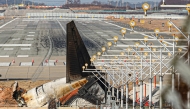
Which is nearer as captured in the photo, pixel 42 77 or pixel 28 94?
pixel 28 94

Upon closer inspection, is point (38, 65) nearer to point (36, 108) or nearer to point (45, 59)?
point (45, 59)

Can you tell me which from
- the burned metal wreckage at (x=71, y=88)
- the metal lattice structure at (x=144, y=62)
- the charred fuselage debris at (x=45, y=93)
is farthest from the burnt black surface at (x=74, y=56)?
the charred fuselage debris at (x=45, y=93)

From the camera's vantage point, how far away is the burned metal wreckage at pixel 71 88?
111ft

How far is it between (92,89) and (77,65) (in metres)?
6.22

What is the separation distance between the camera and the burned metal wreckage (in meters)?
33.8

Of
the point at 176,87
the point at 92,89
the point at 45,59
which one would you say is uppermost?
the point at 176,87

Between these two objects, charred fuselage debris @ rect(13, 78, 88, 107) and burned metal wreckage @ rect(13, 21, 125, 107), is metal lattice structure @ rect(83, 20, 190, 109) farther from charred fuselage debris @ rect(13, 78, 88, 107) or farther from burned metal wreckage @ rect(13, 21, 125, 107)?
charred fuselage debris @ rect(13, 78, 88, 107)

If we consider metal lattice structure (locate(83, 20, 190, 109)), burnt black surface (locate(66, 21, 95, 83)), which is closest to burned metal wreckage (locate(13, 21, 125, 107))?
burnt black surface (locate(66, 21, 95, 83))

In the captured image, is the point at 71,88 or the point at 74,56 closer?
the point at 71,88

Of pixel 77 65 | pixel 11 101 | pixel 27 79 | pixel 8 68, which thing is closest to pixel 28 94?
pixel 11 101

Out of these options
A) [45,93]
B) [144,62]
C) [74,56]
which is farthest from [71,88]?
[144,62]

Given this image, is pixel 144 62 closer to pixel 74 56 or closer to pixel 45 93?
pixel 45 93

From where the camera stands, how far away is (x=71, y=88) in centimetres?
3703

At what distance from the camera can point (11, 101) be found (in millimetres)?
37688
